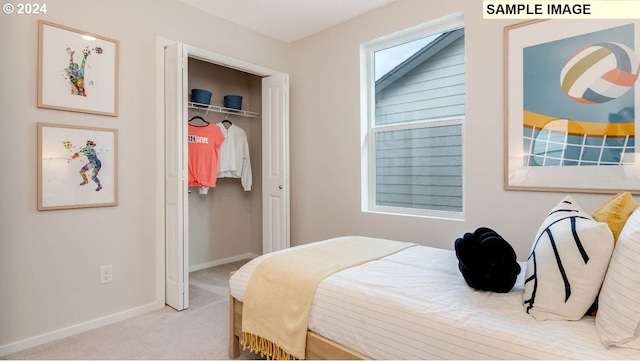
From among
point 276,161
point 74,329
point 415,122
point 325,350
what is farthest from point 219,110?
point 325,350

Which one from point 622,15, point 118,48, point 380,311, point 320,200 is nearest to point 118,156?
point 118,48

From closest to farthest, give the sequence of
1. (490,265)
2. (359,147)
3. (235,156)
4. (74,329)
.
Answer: (490,265)
(74,329)
(359,147)
(235,156)

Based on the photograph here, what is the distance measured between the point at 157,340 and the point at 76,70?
6.08 ft

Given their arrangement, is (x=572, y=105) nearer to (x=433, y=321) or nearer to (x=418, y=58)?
(x=418, y=58)

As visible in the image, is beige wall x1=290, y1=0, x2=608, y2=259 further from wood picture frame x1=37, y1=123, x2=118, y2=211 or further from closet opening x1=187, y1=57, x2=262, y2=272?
wood picture frame x1=37, y1=123, x2=118, y2=211

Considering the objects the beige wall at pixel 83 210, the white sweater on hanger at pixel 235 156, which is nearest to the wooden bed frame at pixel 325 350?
the beige wall at pixel 83 210

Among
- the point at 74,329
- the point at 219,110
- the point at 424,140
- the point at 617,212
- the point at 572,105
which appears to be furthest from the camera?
the point at 219,110

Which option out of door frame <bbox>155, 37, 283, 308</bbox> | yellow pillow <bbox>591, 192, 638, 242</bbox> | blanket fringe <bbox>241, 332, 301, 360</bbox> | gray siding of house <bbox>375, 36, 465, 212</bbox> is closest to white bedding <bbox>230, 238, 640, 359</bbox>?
blanket fringe <bbox>241, 332, 301, 360</bbox>

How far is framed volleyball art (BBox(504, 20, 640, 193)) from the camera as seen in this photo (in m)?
1.95

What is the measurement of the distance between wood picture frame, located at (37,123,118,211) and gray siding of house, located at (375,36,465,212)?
7.11 ft

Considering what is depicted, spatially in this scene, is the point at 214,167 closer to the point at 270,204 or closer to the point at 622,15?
the point at 270,204

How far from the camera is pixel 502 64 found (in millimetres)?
2371

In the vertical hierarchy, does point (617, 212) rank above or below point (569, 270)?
above

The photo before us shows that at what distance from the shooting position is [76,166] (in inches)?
92.0
